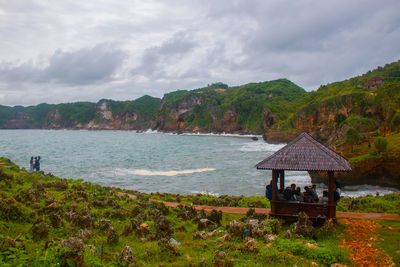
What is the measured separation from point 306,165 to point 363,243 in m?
3.06

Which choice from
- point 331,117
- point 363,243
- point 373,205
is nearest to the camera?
point 363,243

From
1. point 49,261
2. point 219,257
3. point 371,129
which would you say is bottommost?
point 219,257

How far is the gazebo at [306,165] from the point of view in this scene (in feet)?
35.4

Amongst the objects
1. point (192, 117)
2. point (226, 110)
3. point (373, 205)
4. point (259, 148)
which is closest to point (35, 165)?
point (373, 205)

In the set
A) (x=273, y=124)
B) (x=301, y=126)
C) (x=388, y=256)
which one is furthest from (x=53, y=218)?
(x=273, y=124)

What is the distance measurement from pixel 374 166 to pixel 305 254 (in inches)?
761

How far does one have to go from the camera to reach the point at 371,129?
44344 mm

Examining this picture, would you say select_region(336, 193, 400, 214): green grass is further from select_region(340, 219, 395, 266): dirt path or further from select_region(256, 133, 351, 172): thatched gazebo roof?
select_region(256, 133, 351, 172): thatched gazebo roof

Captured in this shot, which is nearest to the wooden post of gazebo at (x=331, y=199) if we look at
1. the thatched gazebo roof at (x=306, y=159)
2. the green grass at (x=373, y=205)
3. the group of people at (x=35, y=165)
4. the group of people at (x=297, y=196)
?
the thatched gazebo roof at (x=306, y=159)

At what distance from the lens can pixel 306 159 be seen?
11.1 metres

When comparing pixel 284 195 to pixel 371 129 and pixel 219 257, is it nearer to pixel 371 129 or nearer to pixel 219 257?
pixel 219 257

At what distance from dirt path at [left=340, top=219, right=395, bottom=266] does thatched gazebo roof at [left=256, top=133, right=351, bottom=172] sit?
2.11 meters

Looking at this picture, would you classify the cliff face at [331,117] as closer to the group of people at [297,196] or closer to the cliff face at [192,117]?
the group of people at [297,196]

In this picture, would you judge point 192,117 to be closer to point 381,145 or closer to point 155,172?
point 155,172
